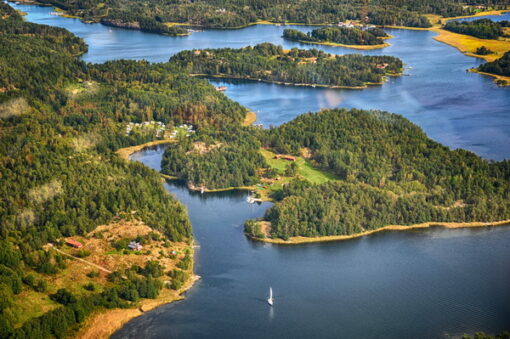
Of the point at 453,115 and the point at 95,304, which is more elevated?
the point at 453,115

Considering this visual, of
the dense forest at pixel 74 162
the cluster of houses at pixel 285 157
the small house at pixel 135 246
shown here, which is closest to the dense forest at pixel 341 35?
the dense forest at pixel 74 162

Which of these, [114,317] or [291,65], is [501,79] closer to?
[291,65]

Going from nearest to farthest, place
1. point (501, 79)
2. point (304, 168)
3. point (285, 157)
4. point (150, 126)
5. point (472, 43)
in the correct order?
point (304, 168) < point (285, 157) < point (150, 126) < point (501, 79) < point (472, 43)

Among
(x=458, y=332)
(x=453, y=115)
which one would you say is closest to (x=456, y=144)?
(x=453, y=115)

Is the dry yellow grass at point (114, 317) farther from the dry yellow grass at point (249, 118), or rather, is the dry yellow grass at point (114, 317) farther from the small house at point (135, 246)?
the dry yellow grass at point (249, 118)

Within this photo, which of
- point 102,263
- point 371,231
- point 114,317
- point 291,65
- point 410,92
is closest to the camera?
point 114,317

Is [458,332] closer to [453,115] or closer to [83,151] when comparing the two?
[83,151]

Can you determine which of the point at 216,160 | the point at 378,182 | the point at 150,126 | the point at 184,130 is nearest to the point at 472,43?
the point at 184,130
